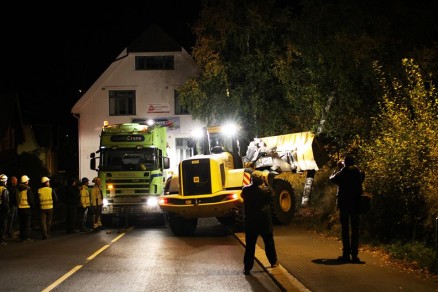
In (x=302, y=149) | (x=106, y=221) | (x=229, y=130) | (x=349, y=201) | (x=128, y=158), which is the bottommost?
(x=106, y=221)

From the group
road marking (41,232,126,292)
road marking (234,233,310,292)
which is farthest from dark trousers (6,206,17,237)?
road marking (234,233,310,292)

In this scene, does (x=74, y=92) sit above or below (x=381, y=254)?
above

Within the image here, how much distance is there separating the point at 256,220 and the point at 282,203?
8608 mm

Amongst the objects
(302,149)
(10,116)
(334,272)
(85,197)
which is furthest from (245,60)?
(10,116)

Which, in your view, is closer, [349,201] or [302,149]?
[349,201]

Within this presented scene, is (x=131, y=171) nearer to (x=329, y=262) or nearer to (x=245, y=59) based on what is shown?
(x=245, y=59)

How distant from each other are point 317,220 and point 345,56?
6.60m

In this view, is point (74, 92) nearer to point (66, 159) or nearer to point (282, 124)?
point (66, 159)

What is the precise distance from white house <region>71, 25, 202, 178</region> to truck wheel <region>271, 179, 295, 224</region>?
68.4ft

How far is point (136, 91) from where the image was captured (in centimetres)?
3988

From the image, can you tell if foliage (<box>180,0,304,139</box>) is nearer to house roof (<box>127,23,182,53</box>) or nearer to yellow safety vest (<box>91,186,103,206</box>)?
yellow safety vest (<box>91,186,103,206</box>)

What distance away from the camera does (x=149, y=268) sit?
11602 millimetres

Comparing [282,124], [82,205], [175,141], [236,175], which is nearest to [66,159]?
[175,141]

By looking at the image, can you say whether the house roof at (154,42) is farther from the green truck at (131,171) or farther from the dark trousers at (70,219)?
the dark trousers at (70,219)
